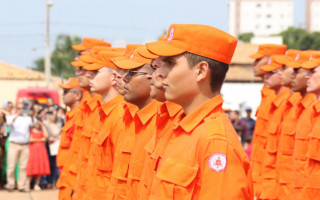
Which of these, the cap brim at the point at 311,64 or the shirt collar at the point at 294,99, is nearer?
the cap brim at the point at 311,64

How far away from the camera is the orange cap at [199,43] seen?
3.36 metres

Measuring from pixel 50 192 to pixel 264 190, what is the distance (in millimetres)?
8353

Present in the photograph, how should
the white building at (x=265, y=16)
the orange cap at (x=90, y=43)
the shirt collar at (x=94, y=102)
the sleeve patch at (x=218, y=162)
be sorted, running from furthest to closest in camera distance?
the white building at (x=265, y=16), the orange cap at (x=90, y=43), the shirt collar at (x=94, y=102), the sleeve patch at (x=218, y=162)

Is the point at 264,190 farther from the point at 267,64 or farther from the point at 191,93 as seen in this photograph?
the point at 191,93

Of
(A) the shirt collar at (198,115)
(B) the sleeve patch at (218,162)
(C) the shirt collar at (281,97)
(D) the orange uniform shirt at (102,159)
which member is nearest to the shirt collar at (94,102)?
(D) the orange uniform shirt at (102,159)

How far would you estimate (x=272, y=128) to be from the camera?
9477 mm

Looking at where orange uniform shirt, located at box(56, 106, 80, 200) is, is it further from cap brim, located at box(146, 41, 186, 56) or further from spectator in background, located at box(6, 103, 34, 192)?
cap brim, located at box(146, 41, 186, 56)

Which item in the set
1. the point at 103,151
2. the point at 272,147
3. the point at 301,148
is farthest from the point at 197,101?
the point at 272,147

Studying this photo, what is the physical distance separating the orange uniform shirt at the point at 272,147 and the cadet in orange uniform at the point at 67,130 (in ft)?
8.24

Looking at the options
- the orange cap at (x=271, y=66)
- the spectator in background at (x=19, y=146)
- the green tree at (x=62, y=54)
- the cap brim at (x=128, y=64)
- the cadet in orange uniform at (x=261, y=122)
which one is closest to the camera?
the cap brim at (x=128, y=64)

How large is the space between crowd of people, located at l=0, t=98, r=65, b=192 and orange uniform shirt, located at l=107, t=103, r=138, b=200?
995 centimetres

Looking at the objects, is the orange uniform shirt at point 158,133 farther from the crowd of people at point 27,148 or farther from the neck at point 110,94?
the crowd of people at point 27,148

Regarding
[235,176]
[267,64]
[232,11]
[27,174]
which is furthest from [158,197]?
[232,11]

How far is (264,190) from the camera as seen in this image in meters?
8.92
